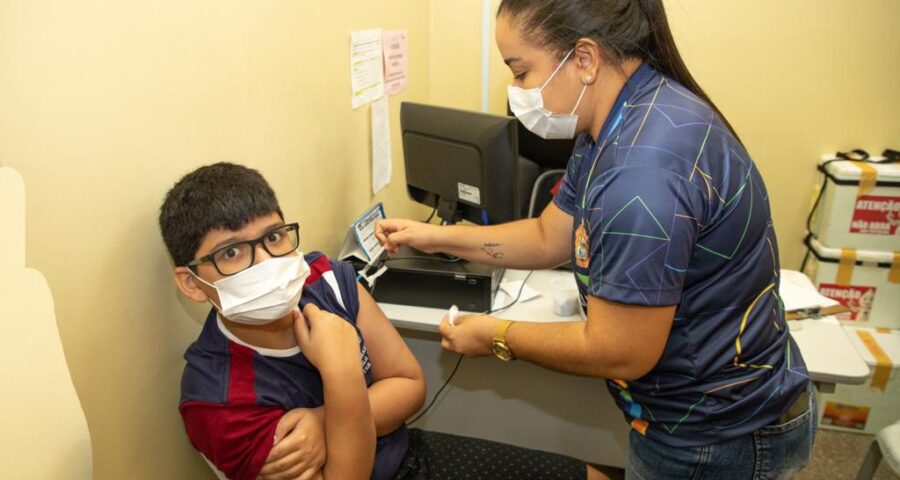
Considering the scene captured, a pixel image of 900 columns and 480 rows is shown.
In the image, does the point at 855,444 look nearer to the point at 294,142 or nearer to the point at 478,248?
the point at 478,248

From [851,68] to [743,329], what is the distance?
2.06m

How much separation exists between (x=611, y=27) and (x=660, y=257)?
1.29 ft

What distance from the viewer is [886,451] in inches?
61.4

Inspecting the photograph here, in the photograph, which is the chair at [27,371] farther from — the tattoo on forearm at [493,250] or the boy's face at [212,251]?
the tattoo on forearm at [493,250]

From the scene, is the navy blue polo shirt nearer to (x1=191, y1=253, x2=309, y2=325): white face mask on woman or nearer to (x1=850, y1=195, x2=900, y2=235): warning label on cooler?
(x1=191, y1=253, x2=309, y2=325): white face mask on woman

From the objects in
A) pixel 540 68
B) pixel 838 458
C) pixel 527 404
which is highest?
pixel 540 68

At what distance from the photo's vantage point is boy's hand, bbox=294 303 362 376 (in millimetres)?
1073

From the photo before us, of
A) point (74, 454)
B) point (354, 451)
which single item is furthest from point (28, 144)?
point (354, 451)

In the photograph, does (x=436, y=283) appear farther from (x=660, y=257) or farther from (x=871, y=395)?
(x=871, y=395)

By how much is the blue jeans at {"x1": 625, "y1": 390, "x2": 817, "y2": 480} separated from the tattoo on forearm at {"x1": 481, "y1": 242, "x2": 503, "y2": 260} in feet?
1.85

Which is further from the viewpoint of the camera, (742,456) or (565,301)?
(565,301)

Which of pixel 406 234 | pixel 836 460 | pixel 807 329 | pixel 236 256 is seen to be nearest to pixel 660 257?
pixel 236 256

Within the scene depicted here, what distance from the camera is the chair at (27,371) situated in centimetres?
76

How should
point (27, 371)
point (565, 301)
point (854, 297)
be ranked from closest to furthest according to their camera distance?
point (27, 371) < point (565, 301) < point (854, 297)
